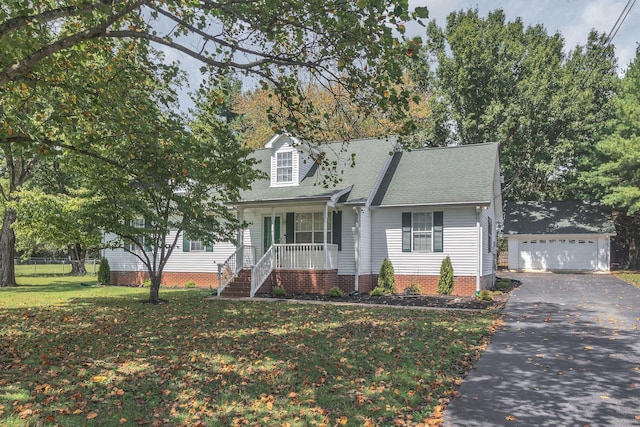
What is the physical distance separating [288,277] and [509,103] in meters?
21.0

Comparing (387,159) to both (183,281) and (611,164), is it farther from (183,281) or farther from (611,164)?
(611,164)

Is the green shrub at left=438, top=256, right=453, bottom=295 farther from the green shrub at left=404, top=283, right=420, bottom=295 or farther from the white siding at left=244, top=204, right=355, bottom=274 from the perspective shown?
the white siding at left=244, top=204, right=355, bottom=274

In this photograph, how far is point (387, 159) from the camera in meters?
20.3

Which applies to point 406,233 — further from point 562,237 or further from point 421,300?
point 562,237

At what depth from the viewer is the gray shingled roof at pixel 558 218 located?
1201 inches

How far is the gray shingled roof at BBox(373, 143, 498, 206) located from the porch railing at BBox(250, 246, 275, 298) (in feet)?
A: 15.0

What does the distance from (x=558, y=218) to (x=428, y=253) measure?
61.9 ft

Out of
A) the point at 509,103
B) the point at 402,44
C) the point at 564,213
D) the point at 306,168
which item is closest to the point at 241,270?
the point at 306,168

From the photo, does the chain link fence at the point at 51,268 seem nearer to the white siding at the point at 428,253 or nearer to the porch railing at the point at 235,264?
the porch railing at the point at 235,264

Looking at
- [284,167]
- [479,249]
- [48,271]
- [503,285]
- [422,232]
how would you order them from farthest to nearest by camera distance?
[48,271]
[503,285]
[284,167]
[422,232]
[479,249]

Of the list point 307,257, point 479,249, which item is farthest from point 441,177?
point 307,257

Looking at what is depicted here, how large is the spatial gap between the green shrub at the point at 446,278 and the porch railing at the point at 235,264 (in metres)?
7.39

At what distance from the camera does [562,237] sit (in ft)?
101

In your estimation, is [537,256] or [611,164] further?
[537,256]
